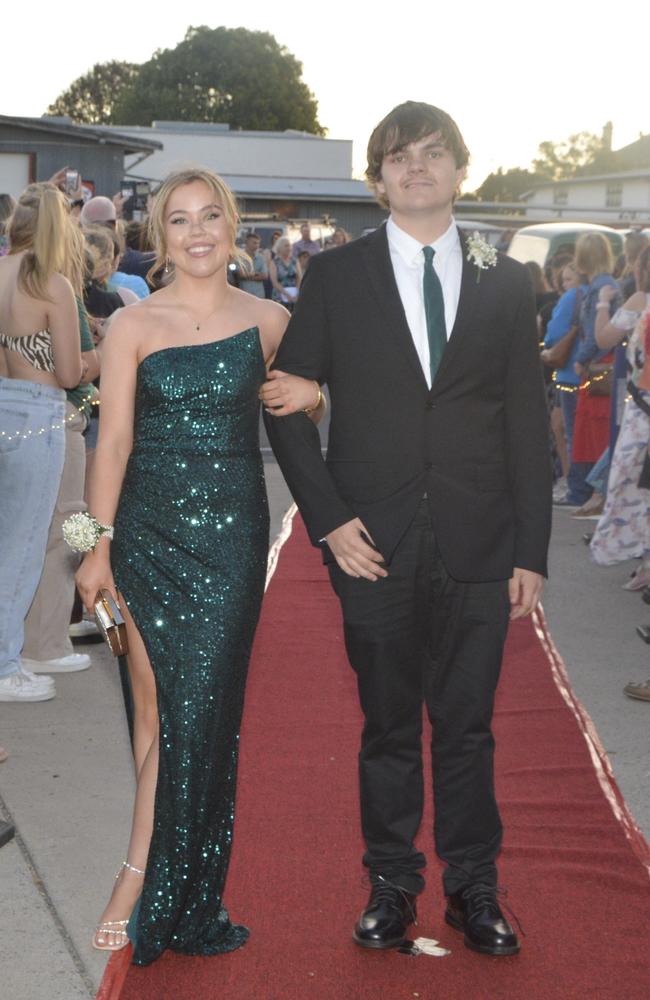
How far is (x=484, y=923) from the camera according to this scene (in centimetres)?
380

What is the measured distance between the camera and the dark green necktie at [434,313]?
371 centimetres

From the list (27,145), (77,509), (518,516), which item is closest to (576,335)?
(77,509)

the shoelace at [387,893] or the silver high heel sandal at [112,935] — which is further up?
the shoelace at [387,893]

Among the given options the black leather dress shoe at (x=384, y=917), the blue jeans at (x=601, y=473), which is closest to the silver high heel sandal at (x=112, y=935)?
the black leather dress shoe at (x=384, y=917)

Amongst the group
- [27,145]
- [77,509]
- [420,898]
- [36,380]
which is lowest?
[420,898]

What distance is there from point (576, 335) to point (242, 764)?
21.4ft

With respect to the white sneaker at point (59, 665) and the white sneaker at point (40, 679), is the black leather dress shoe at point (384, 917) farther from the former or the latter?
the white sneaker at point (59, 665)

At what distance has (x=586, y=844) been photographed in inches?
180

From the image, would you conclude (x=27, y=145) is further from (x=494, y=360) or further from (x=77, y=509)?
(x=494, y=360)

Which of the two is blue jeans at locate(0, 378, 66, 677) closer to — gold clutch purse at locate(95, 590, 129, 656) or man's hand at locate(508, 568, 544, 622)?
gold clutch purse at locate(95, 590, 129, 656)

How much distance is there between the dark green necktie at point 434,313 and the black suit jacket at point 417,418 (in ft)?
0.12

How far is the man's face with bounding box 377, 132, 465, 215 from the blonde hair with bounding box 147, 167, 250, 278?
458 mm

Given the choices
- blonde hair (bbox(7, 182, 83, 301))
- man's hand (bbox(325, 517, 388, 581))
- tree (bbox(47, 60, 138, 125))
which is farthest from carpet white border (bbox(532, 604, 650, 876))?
tree (bbox(47, 60, 138, 125))

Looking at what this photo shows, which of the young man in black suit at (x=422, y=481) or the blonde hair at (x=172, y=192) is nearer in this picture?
the young man in black suit at (x=422, y=481)
